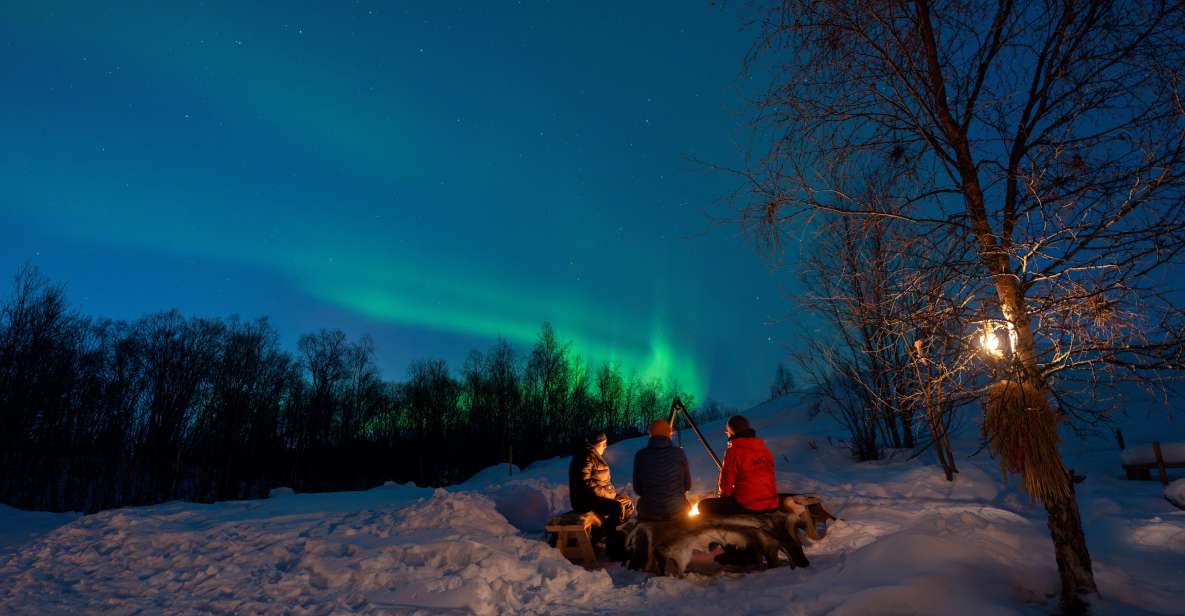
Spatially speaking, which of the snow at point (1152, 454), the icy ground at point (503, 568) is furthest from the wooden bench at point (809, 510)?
the snow at point (1152, 454)

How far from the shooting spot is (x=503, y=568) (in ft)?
21.3

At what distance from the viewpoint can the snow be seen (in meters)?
14.5

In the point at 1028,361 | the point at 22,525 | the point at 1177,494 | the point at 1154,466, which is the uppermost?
the point at 1028,361

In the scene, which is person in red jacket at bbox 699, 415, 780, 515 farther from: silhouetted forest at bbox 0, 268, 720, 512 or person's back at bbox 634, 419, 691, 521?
silhouetted forest at bbox 0, 268, 720, 512

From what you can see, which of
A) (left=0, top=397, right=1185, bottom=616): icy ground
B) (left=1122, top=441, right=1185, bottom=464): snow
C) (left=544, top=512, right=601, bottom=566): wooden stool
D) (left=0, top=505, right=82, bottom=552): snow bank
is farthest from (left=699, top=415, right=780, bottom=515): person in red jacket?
(left=1122, top=441, right=1185, bottom=464): snow

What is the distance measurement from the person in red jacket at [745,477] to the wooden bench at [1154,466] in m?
12.5

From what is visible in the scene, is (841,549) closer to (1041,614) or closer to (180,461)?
(1041,614)

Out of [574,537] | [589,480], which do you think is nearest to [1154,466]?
[589,480]

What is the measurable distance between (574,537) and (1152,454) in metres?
16.0

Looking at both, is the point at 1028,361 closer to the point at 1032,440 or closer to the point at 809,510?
the point at 1032,440

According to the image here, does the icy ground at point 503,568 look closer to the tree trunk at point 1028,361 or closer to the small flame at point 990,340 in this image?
the tree trunk at point 1028,361

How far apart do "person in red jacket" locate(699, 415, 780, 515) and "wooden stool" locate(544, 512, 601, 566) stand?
59.8 inches

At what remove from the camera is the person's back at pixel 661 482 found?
701 centimetres

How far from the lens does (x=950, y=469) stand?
13.5 m
